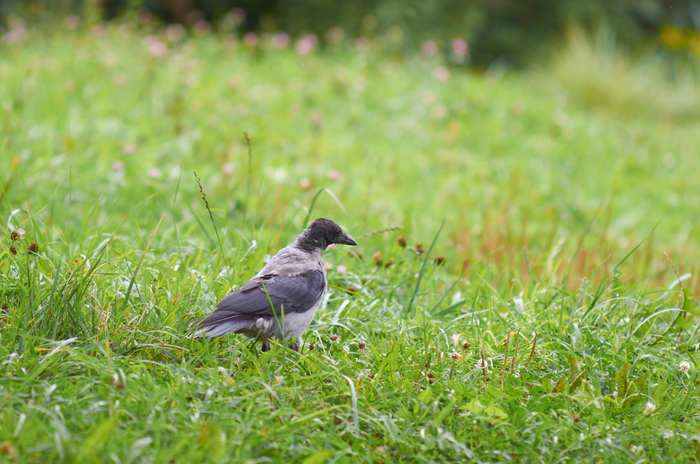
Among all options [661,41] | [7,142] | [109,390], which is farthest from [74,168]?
[661,41]

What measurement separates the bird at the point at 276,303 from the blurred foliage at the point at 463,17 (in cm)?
964

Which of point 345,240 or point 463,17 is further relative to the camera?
point 463,17

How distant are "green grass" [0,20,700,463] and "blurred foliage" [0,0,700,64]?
17.5ft

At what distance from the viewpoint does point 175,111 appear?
21.8ft

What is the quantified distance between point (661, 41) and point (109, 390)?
52.4 ft

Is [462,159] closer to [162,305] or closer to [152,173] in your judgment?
[152,173]

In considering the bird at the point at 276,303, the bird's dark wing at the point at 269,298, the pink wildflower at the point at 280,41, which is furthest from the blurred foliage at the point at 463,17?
the bird's dark wing at the point at 269,298

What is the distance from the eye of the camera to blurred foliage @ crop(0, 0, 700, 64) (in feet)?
40.3

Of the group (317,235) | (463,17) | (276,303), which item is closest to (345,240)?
(317,235)

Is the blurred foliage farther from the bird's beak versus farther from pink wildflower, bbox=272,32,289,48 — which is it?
the bird's beak

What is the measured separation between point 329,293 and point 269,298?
814 millimetres

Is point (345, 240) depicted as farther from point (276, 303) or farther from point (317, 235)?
point (276, 303)

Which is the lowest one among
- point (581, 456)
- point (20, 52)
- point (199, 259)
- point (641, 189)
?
point (641, 189)

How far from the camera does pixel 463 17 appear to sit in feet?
41.7
